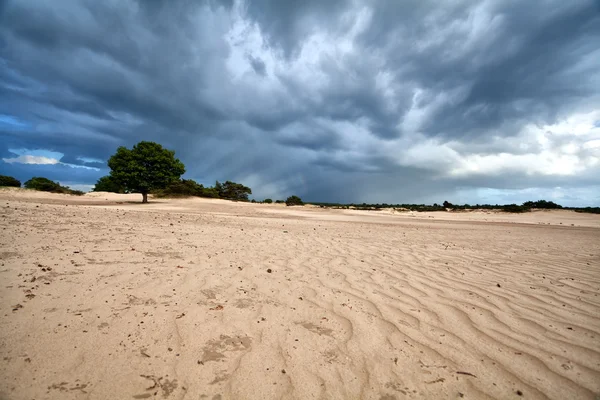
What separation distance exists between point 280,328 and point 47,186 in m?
45.2

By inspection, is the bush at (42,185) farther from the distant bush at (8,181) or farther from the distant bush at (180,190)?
the distant bush at (180,190)

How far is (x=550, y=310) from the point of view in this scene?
3.99 meters

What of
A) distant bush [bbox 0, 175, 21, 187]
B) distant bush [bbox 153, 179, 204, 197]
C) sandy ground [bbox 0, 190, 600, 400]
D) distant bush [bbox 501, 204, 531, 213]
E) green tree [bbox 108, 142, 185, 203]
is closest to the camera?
sandy ground [bbox 0, 190, 600, 400]

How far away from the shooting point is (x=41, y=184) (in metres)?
34.1

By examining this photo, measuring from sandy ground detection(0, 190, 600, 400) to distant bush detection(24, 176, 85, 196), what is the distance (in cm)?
3742

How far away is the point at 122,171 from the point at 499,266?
101 ft

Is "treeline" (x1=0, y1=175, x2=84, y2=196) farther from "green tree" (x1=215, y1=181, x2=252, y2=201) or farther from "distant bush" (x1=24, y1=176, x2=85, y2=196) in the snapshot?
"green tree" (x1=215, y1=181, x2=252, y2=201)

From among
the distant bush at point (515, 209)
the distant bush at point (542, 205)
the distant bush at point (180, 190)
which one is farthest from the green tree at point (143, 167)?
the distant bush at point (542, 205)

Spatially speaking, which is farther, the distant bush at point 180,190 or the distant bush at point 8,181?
the distant bush at point 180,190

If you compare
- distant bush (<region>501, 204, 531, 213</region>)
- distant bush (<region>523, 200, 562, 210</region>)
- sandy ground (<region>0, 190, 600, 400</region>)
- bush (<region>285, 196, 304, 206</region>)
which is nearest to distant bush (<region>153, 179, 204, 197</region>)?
bush (<region>285, 196, 304, 206</region>)

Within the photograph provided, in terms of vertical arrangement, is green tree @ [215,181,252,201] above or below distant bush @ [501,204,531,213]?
above

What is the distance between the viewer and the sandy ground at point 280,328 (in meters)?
2.32

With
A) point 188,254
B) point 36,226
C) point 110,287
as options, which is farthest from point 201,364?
point 36,226

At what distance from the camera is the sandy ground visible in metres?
2.32
